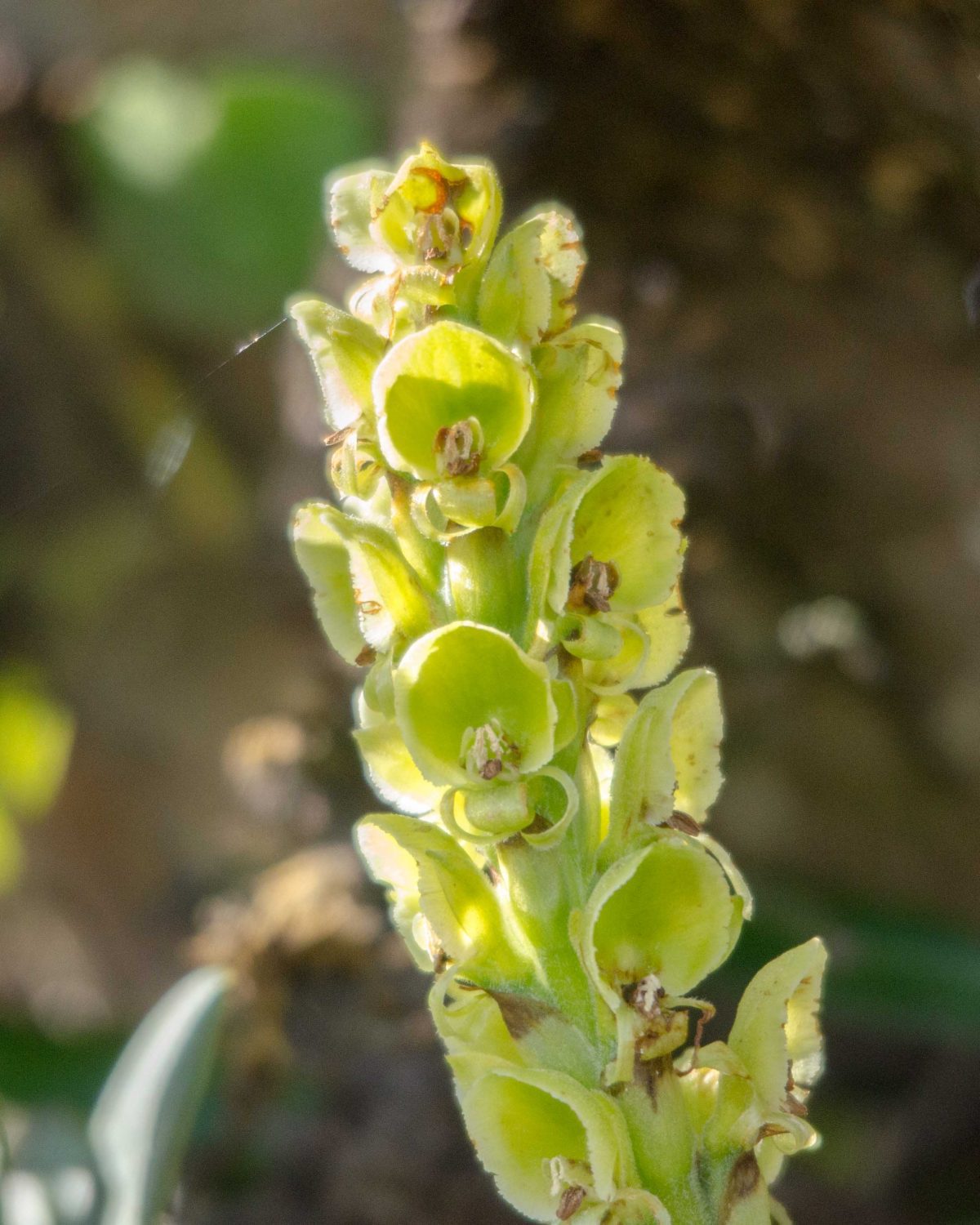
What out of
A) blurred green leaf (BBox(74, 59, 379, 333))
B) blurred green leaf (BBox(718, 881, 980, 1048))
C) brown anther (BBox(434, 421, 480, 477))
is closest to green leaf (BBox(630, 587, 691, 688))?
brown anther (BBox(434, 421, 480, 477))

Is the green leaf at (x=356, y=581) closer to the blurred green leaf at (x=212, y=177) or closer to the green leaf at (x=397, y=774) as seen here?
the green leaf at (x=397, y=774)

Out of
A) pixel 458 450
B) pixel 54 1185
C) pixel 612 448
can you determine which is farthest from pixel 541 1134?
pixel 612 448

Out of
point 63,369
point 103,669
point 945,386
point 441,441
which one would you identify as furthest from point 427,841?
point 63,369

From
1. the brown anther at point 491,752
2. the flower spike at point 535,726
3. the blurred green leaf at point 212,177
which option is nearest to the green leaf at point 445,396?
the flower spike at point 535,726

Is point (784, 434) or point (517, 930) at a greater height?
point (784, 434)

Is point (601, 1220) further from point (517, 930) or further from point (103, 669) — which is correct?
point (103, 669)

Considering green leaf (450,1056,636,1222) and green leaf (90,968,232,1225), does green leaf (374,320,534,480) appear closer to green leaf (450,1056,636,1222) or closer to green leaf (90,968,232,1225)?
green leaf (450,1056,636,1222)

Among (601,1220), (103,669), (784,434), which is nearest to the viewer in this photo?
(601,1220)
